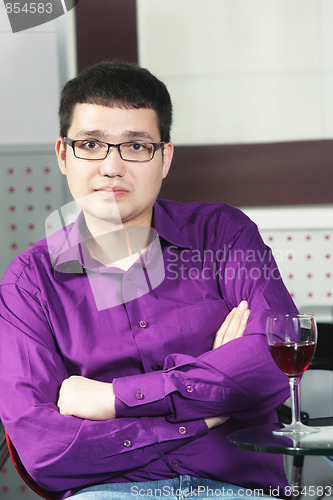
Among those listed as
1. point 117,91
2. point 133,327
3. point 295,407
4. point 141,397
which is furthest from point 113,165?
point 295,407

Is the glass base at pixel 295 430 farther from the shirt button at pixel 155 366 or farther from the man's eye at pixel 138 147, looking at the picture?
the man's eye at pixel 138 147

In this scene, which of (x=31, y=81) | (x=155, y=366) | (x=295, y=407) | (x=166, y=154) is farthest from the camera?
(x=31, y=81)

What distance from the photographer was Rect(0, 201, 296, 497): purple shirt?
57.1 inches

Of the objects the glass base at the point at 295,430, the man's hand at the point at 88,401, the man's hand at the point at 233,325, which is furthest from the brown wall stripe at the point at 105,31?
the glass base at the point at 295,430

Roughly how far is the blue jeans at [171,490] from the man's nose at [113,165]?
707mm

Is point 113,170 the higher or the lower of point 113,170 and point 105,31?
the lower

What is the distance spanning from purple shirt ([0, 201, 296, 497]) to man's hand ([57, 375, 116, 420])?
2 centimetres

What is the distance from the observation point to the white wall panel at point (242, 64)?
271 centimetres

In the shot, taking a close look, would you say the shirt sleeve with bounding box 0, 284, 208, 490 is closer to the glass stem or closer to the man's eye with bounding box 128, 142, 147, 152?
the glass stem

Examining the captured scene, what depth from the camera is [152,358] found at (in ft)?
5.30

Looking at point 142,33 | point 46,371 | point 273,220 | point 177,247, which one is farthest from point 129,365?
point 142,33

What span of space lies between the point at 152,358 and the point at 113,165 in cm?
47

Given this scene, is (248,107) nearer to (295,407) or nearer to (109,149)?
(109,149)

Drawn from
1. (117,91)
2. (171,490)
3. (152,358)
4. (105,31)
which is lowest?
(171,490)
